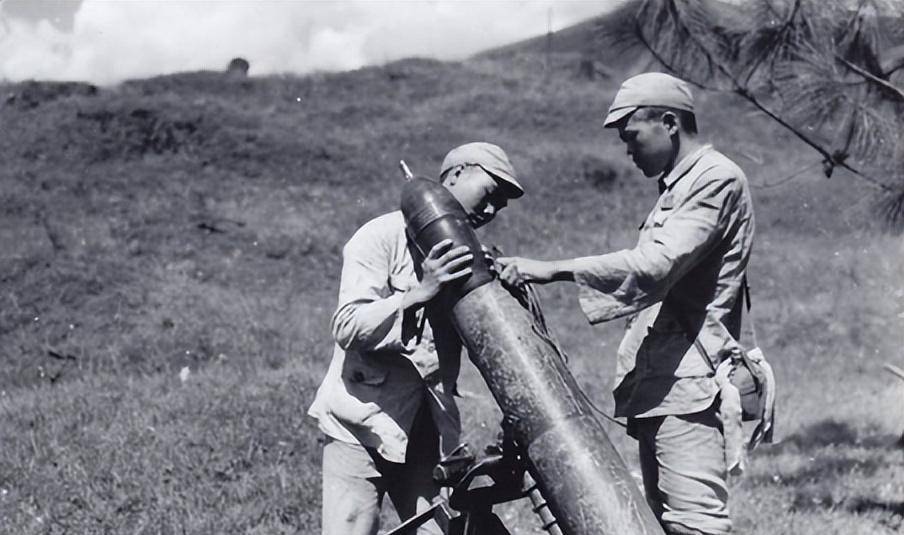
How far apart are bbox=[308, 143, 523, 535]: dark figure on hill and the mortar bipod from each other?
0.33 m

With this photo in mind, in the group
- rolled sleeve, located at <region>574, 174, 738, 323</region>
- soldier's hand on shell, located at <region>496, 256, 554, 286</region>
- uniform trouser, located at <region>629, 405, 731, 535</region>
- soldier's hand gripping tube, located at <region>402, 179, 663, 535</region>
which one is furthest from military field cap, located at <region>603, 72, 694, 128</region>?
uniform trouser, located at <region>629, 405, 731, 535</region>

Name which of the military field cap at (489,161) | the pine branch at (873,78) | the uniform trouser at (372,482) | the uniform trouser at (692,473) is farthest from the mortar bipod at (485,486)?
the pine branch at (873,78)

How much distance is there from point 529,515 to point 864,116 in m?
3.17

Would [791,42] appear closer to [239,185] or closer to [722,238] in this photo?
[722,238]

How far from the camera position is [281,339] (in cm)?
1073

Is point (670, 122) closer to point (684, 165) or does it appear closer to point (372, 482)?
point (684, 165)

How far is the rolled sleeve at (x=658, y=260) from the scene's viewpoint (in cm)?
273

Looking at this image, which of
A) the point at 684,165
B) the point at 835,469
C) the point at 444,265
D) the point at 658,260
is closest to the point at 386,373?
the point at 444,265

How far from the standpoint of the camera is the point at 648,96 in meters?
2.93

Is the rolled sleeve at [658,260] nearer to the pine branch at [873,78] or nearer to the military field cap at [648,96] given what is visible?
the military field cap at [648,96]

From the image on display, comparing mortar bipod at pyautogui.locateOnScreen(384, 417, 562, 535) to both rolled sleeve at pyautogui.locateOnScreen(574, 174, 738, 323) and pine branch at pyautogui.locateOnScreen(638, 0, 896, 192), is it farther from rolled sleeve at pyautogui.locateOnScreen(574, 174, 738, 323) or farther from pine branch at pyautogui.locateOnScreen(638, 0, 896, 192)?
pine branch at pyautogui.locateOnScreen(638, 0, 896, 192)

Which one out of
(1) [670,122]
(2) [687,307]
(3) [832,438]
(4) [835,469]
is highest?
(1) [670,122]

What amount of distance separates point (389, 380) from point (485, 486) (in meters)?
0.52

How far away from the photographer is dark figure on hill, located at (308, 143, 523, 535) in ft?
9.16
